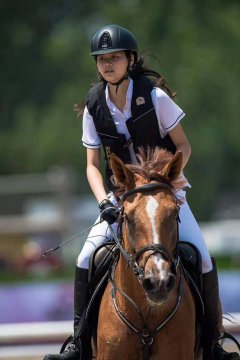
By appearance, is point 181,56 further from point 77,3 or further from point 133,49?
point 133,49

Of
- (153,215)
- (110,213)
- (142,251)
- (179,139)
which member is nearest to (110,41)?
(179,139)

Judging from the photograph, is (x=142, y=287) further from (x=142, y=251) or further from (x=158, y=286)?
(x=158, y=286)

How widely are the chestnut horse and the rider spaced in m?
0.40

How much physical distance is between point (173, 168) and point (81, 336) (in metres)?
1.32

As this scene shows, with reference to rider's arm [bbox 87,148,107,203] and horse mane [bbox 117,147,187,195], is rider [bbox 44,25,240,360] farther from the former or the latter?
horse mane [bbox 117,147,187,195]

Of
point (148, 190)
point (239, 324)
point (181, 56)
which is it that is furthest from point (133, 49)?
point (181, 56)

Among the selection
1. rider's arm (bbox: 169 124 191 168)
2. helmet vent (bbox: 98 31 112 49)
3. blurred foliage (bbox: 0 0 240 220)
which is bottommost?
rider's arm (bbox: 169 124 191 168)

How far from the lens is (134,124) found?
6.38 m

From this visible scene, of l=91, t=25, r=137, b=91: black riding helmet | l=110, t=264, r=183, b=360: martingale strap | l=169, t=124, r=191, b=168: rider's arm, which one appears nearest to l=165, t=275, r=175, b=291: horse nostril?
l=110, t=264, r=183, b=360: martingale strap

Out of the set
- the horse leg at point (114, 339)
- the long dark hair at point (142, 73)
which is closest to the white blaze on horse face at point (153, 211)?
the horse leg at point (114, 339)

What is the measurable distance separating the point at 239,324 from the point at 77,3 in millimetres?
39898

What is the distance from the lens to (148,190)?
5.55 m

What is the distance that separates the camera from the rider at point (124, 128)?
638 cm

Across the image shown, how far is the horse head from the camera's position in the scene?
517cm
